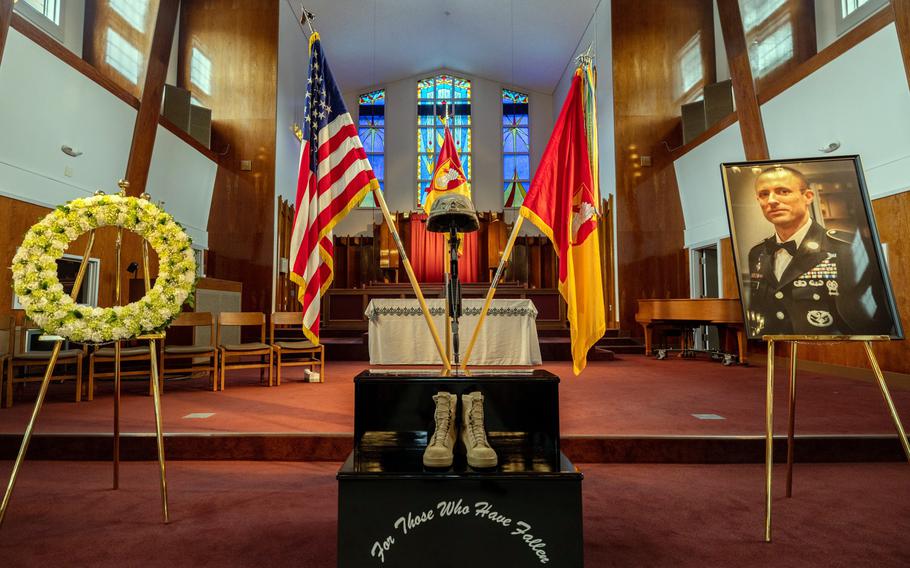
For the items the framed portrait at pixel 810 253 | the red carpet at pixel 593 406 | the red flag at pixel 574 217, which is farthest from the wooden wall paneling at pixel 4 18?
→ the framed portrait at pixel 810 253

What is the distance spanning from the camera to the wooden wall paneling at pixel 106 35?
22.8 ft

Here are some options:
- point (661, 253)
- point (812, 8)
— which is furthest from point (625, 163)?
point (812, 8)

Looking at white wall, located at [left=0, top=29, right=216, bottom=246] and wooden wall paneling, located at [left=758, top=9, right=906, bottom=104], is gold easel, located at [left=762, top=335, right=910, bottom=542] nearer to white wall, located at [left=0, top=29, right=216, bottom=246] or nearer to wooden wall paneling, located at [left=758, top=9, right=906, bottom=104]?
wooden wall paneling, located at [left=758, top=9, right=906, bottom=104]

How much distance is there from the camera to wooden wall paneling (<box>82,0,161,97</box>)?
6.95 meters

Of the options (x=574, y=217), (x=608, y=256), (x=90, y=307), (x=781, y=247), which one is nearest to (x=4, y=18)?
(x=90, y=307)

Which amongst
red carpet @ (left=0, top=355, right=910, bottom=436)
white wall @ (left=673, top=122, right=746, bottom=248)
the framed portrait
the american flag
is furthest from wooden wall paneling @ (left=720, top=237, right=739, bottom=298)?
the american flag

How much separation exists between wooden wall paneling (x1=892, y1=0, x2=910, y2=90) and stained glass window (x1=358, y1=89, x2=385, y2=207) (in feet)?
30.3

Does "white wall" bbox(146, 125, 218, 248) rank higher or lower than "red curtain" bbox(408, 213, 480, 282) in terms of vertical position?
higher

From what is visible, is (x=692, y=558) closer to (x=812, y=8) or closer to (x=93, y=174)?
(x=93, y=174)

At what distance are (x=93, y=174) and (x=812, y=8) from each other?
9.42m

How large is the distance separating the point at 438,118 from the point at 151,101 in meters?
7.74

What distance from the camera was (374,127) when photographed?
13773mm

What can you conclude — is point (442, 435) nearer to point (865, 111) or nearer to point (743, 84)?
point (865, 111)

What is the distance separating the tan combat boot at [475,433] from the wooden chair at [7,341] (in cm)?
427
